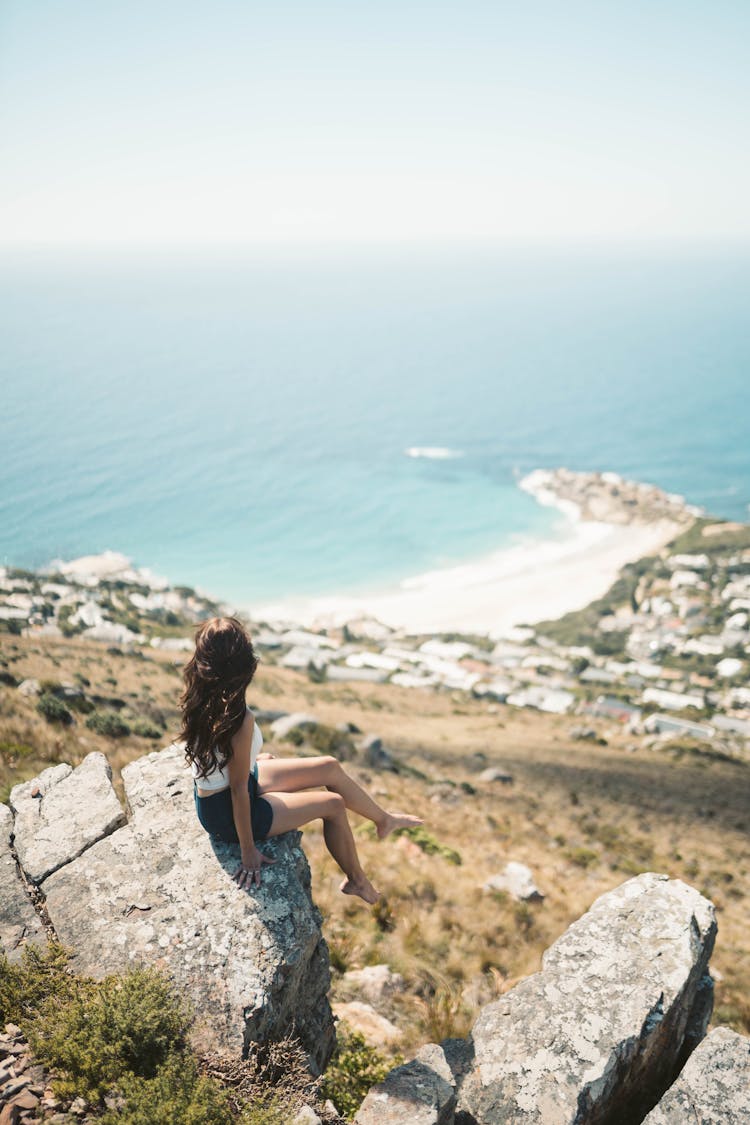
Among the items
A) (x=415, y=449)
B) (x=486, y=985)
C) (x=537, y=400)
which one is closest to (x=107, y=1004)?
(x=486, y=985)

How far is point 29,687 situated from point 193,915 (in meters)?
9.34

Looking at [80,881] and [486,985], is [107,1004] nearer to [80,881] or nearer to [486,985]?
[80,881]

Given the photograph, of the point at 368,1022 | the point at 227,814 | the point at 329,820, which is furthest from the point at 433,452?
the point at 227,814

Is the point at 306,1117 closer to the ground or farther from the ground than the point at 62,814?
closer to the ground

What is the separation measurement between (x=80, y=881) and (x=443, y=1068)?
9.02 ft

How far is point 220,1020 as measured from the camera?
12.8 ft

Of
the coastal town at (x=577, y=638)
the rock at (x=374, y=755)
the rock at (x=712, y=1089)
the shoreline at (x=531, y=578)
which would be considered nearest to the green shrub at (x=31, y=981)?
the rock at (x=712, y=1089)

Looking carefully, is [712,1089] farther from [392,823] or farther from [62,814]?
[62,814]

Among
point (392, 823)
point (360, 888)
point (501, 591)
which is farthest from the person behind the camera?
point (501, 591)

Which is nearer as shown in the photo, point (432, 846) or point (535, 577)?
point (432, 846)

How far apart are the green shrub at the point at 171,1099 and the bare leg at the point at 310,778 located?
189 centimetres

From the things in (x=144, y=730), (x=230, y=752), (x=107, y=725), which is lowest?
(x=144, y=730)

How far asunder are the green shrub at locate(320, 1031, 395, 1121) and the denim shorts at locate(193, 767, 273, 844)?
1.77 meters

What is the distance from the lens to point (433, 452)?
412ft
